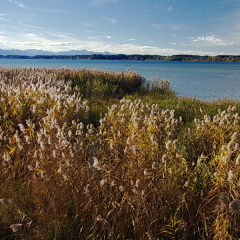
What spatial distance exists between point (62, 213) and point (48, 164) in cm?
91

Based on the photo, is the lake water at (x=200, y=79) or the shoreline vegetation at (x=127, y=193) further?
the lake water at (x=200, y=79)

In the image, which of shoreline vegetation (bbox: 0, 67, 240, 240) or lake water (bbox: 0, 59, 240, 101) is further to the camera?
lake water (bbox: 0, 59, 240, 101)

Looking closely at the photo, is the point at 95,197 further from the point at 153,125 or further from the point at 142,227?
the point at 153,125

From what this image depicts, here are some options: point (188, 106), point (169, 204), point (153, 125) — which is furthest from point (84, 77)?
point (169, 204)

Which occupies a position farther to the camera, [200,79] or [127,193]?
[200,79]

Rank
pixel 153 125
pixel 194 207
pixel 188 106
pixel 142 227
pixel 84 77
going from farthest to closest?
pixel 84 77 → pixel 188 106 → pixel 153 125 → pixel 194 207 → pixel 142 227

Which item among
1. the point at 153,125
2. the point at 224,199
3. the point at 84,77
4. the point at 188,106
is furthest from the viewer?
the point at 84,77

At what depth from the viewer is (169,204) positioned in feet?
9.29

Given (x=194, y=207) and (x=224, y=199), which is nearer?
(x=224, y=199)

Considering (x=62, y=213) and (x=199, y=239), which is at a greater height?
(x=62, y=213)

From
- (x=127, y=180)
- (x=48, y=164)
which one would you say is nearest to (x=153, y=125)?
(x=127, y=180)

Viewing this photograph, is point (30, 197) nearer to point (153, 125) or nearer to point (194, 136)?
point (153, 125)

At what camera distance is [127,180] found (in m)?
3.12

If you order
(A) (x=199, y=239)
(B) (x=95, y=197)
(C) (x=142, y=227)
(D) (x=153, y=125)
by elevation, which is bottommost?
(A) (x=199, y=239)
